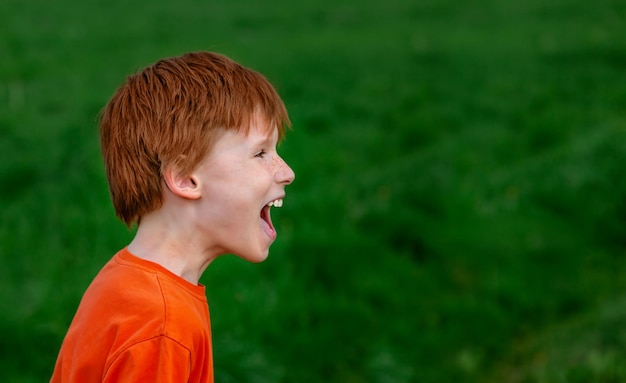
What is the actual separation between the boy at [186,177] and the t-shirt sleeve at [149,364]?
15 centimetres

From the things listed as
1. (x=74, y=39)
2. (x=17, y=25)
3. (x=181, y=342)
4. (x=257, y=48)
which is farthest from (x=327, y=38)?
(x=181, y=342)

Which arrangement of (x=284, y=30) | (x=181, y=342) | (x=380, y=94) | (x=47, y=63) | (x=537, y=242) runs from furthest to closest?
(x=284, y=30) → (x=47, y=63) → (x=380, y=94) → (x=537, y=242) → (x=181, y=342)

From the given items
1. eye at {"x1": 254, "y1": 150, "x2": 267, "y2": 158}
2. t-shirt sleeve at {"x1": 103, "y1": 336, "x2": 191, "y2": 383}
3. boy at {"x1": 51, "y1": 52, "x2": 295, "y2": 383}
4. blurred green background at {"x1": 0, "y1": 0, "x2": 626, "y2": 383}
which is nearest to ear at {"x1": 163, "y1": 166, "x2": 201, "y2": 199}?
boy at {"x1": 51, "y1": 52, "x2": 295, "y2": 383}

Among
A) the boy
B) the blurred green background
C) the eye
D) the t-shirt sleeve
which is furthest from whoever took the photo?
the blurred green background

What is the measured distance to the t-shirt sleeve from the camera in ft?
5.76

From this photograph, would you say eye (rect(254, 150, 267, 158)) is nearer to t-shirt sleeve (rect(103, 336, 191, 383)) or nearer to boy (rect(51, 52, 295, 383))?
boy (rect(51, 52, 295, 383))

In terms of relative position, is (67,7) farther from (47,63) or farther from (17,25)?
(47,63)

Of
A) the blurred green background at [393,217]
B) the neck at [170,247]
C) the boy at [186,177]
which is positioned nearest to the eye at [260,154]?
the boy at [186,177]

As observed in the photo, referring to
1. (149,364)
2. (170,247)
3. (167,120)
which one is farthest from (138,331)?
(167,120)

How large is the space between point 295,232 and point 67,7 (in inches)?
396

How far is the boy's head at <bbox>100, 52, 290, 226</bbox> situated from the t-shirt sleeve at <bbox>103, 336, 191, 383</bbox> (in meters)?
0.40

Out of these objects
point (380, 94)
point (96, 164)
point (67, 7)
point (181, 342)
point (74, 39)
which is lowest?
point (181, 342)

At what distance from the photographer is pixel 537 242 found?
19.2ft

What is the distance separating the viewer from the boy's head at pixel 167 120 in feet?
6.70
